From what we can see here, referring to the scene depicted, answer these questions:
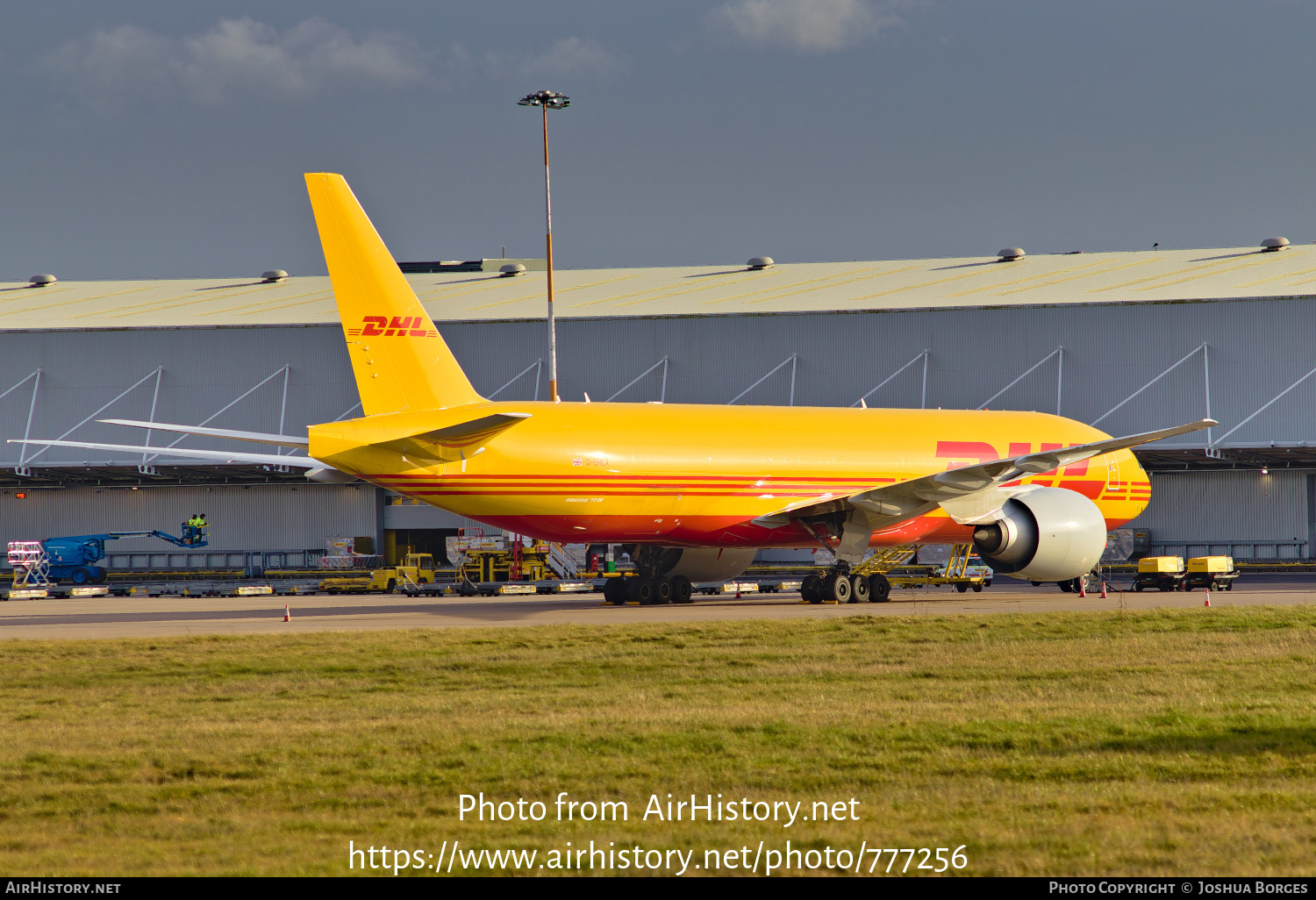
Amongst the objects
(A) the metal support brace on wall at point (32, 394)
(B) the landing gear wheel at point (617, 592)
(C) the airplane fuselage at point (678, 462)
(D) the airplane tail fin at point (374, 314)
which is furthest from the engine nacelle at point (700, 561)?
(A) the metal support brace on wall at point (32, 394)

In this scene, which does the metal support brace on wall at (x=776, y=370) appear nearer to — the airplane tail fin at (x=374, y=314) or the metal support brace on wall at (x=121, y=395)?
the metal support brace on wall at (x=121, y=395)

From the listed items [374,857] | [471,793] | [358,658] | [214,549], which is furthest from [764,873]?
[214,549]

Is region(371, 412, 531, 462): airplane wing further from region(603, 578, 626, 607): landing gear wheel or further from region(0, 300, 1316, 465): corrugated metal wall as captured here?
region(0, 300, 1316, 465): corrugated metal wall

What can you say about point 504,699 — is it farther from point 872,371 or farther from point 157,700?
point 872,371

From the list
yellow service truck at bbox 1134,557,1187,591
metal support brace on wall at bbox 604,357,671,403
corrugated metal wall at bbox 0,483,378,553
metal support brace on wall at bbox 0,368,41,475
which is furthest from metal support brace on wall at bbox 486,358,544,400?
yellow service truck at bbox 1134,557,1187,591

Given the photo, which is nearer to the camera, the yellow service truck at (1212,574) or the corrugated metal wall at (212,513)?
the yellow service truck at (1212,574)

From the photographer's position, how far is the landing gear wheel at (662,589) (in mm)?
28391

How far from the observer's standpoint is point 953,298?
1852 inches

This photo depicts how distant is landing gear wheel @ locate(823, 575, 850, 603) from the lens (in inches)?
1054

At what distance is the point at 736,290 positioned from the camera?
50.5 m

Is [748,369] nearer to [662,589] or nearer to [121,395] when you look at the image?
[662,589]


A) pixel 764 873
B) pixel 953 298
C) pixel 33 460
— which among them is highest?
pixel 953 298

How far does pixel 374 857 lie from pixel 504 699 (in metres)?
6.00

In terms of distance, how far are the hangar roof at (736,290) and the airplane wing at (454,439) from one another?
81.6 feet
